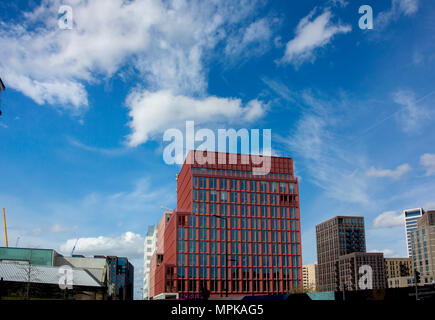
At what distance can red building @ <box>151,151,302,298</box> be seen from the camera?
118500 millimetres

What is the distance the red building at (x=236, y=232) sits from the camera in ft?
389

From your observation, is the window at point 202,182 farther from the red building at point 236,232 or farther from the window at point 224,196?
the window at point 224,196

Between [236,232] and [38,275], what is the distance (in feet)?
198

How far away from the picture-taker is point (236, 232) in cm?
12338

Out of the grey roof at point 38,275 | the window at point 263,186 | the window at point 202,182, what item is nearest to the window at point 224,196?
the window at point 202,182

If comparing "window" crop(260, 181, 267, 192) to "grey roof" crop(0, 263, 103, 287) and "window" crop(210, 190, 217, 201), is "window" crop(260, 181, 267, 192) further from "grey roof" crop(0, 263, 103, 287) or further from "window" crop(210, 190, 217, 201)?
"grey roof" crop(0, 263, 103, 287)

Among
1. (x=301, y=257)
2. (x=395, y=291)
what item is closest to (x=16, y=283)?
(x=395, y=291)

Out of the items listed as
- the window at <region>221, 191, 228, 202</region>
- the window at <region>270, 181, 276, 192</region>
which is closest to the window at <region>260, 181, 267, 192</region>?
the window at <region>270, 181, 276, 192</region>

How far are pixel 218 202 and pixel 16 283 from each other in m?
64.3

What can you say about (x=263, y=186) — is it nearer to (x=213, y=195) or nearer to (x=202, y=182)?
(x=213, y=195)

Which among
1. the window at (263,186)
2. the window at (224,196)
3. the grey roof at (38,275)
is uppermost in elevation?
the window at (263,186)

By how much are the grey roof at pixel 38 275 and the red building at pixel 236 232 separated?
36.5 m
